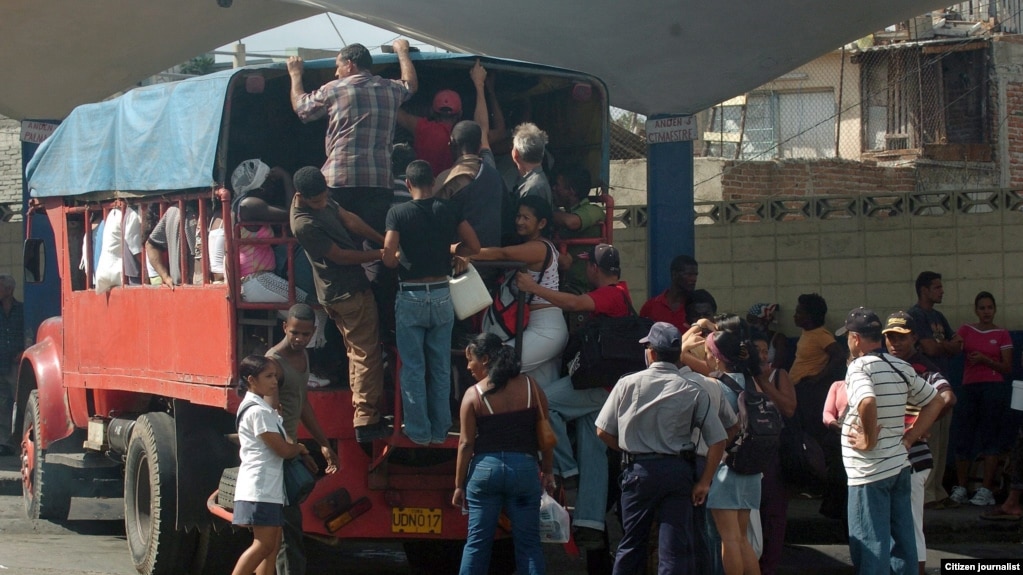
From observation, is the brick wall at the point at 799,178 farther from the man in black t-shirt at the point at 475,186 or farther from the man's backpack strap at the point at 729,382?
the man's backpack strap at the point at 729,382

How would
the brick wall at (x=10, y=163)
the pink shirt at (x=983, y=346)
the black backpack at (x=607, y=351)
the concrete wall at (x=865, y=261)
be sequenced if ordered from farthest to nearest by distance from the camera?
the brick wall at (x=10, y=163)
the concrete wall at (x=865, y=261)
the pink shirt at (x=983, y=346)
the black backpack at (x=607, y=351)

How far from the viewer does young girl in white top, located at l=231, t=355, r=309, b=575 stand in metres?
6.39

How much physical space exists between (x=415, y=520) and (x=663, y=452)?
4.84ft

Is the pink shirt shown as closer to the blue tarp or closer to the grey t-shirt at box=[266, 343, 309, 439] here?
the grey t-shirt at box=[266, 343, 309, 439]

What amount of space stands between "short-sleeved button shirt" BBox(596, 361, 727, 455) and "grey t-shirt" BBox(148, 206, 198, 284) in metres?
2.72

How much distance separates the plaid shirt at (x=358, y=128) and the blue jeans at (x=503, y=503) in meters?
1.76

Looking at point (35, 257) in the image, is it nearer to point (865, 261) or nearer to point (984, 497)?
point (865, 261)

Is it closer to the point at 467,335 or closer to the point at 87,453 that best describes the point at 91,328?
the point at 87,453

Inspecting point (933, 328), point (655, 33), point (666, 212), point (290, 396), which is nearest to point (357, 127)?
point (290, 396)

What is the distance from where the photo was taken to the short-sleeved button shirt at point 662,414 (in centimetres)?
645

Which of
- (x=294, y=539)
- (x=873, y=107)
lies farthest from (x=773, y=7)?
(x=873, y=107)

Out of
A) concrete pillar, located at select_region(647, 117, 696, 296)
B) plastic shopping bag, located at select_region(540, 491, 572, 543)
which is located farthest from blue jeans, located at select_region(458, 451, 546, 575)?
concrete pillar, located at select_region(647, 117, 696, 296)

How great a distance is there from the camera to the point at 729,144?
21.3 metres

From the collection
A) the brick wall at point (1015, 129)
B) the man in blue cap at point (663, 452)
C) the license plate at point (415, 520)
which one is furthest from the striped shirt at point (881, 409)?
the brick wall at point (1015, 129)
